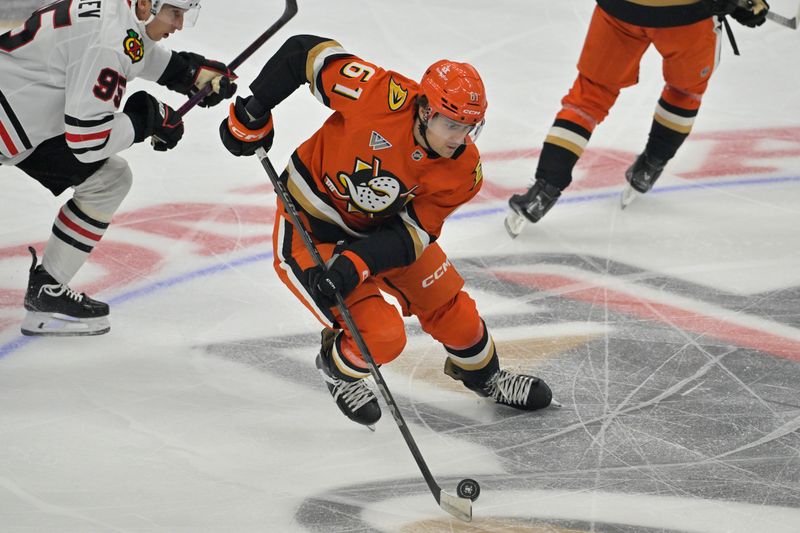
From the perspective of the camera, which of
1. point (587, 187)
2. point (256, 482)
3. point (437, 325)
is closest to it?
point (256, 482)

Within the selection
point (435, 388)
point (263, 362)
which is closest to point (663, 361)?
point (435, 388)

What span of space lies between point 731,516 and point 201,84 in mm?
1990

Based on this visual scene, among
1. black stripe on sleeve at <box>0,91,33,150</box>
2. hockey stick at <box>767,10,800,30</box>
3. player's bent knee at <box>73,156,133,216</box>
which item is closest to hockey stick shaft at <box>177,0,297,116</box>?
player's bent knee at <box>73,156,133,216</box>

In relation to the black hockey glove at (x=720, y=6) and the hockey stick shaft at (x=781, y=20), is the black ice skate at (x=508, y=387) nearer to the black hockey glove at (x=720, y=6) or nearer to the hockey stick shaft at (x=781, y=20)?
the black hockey glove at (x=720, y=6)

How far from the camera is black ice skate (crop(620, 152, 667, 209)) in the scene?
13.3 feet

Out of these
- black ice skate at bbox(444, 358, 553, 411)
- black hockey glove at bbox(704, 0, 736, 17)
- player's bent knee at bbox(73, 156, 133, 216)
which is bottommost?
black ice skate at bbox(444, 358, 553, 411)

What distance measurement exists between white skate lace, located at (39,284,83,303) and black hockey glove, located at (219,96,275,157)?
30.2 inches

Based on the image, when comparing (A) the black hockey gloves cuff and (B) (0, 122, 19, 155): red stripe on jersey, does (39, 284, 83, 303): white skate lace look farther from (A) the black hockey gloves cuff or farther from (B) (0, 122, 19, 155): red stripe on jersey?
(A) the black hockey gloves cuff

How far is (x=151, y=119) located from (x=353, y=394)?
3.11ft

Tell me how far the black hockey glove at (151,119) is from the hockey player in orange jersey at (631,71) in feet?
4.37

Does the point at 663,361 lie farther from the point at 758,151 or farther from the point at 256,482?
the point at 758,151

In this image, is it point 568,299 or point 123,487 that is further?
point 568,299

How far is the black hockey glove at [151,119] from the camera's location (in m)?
2.96

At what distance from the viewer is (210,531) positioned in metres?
2.36
